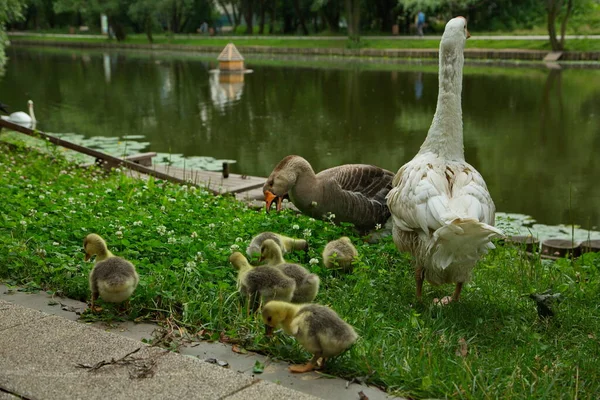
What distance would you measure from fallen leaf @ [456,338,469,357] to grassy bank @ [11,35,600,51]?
4100cm

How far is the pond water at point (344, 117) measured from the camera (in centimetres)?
1652

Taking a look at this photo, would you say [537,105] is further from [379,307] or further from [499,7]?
[499,7]

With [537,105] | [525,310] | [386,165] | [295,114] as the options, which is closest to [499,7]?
[537,105]

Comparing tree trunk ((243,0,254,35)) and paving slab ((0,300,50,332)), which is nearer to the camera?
paving slab ((0,300,50,332))

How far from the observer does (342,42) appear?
179 ft

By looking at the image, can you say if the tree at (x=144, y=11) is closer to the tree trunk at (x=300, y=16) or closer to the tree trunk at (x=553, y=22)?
the tree trunk at (x=300, y=16)

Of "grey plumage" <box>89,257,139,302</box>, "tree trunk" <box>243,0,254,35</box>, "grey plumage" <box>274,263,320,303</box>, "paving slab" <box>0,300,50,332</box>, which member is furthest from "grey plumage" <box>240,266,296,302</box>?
"tree trunk" <box>243,0,254,35</box>

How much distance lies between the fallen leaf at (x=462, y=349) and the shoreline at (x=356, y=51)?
129 ft

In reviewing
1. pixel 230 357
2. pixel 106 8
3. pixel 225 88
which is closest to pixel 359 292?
pixel 230 357

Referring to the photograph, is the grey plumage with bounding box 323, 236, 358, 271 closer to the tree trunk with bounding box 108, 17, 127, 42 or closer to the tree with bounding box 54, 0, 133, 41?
the tree with bounding box 54, 0, 133, 41

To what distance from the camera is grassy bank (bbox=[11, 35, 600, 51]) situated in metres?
43.5

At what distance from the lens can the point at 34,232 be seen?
6.62 m

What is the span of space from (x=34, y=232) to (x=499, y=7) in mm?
55997

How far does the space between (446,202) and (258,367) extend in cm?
206
